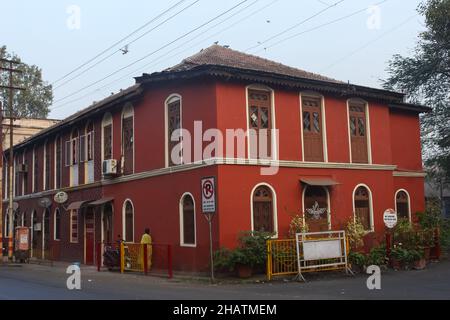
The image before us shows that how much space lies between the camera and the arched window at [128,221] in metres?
22.9

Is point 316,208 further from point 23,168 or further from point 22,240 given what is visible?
point 23,168

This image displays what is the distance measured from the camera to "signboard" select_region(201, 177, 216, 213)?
51.3 ft

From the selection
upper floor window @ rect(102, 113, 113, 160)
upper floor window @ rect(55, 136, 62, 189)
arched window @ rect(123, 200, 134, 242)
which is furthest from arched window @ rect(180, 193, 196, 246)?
upper floor window @ rect(55, 136, 62, 189)

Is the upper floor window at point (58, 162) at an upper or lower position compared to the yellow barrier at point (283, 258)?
upper

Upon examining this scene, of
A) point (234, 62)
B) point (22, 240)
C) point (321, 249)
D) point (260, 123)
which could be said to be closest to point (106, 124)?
point (234, 62)

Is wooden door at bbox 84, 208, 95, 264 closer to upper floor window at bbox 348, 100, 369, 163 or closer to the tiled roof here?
the tiled roof

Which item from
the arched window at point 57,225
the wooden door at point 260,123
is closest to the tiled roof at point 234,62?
the wooden door at point 260,123

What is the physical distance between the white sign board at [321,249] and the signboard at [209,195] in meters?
2.96

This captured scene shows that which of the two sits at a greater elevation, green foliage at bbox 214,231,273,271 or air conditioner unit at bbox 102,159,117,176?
air conditioner unit at bbox 102,159,117,176

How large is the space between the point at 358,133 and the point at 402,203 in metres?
5.10

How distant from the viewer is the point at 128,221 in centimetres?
2330

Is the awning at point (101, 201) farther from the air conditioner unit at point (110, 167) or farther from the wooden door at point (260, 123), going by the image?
the wooden door at point (260, 123)

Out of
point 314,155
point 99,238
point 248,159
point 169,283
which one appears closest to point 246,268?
point 169,283

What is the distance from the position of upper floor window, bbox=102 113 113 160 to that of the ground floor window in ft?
14.6
